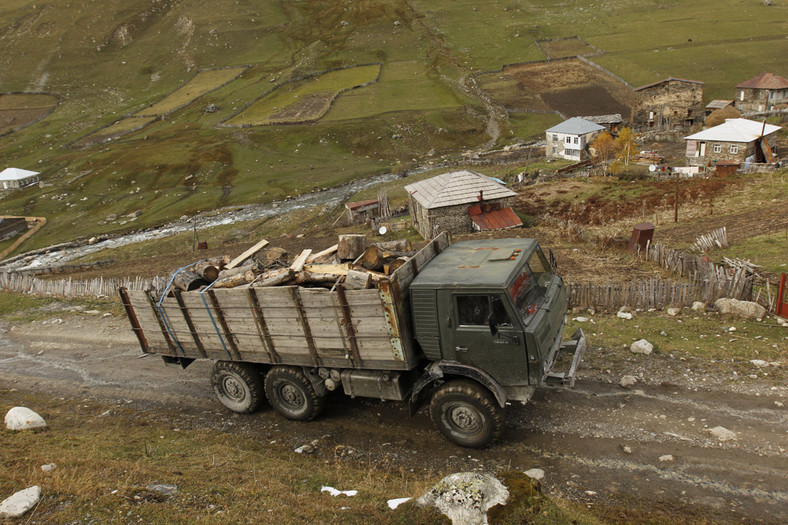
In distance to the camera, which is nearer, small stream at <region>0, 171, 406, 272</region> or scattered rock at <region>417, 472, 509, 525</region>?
scattered rock at <region>417, 472, 509, 525</region>

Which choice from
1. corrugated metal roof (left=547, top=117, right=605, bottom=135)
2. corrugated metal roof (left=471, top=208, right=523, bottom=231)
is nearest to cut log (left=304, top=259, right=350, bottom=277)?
corrugated metal roof (left=471, top=208, right=523, bottom=231)

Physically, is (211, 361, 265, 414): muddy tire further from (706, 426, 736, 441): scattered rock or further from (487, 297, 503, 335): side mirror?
(706, 426, 736, 441): scattered rock

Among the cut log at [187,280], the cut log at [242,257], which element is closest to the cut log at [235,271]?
the cut log at [242,257]

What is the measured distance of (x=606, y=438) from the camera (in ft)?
30.6

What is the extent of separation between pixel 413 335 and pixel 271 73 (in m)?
98.9

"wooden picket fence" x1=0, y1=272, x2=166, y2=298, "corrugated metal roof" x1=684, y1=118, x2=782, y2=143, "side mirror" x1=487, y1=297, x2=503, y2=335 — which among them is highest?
"side mirror" x1=487, y1=297, x2=503, y2=335

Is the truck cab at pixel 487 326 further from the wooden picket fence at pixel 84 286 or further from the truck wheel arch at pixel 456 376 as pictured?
the wooden picket fence at pixel 84 286

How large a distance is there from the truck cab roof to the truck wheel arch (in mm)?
1506

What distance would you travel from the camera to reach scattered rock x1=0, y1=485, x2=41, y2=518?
671 centimetres

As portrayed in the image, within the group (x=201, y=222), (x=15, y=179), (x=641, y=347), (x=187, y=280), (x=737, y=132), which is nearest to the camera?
(x=187, y=280)

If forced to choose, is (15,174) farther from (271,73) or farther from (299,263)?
(299,263)

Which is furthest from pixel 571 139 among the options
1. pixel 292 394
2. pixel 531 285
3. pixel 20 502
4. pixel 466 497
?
pixel 20 502

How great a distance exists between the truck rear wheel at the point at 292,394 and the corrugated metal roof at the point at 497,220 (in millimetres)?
22197

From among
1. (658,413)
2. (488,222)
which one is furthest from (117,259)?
(658,413)
